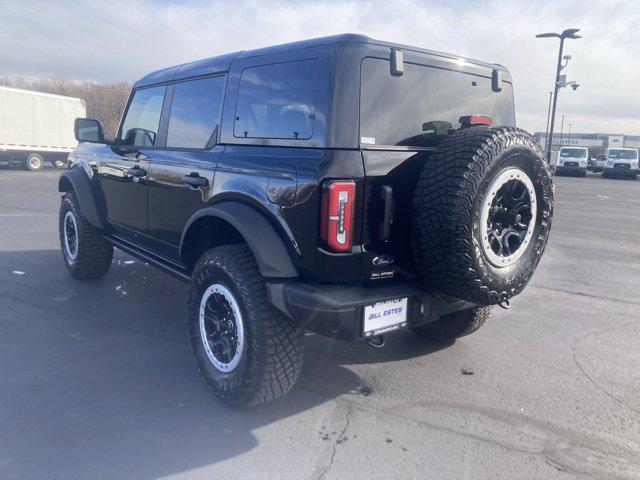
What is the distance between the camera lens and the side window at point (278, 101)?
114 inches

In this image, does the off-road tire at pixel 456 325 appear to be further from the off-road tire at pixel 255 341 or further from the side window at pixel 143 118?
the side window at pixel 143 118

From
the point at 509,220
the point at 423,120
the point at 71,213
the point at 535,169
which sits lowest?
the point at 71,213

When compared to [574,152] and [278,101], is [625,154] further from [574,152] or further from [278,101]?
[278,101]

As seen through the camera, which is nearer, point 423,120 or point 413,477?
point 413,477

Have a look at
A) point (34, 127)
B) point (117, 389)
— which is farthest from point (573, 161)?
point (117, 389)

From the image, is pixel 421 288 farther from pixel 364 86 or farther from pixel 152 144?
pixel 152 144

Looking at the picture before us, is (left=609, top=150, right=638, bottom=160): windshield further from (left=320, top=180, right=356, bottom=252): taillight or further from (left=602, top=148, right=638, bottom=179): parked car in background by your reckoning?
(left=320, top=180, right=356, bottom=252): taillight

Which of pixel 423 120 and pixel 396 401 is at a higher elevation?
pixel 423 120

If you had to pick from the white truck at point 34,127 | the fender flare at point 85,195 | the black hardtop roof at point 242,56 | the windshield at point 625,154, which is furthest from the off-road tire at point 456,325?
the windshield at point 625,154

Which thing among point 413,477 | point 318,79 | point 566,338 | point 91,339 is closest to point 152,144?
point 91,339

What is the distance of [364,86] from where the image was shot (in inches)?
111

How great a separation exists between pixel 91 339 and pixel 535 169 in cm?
340

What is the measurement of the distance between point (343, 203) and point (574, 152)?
32781 millimetres

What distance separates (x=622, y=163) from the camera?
3003cm
